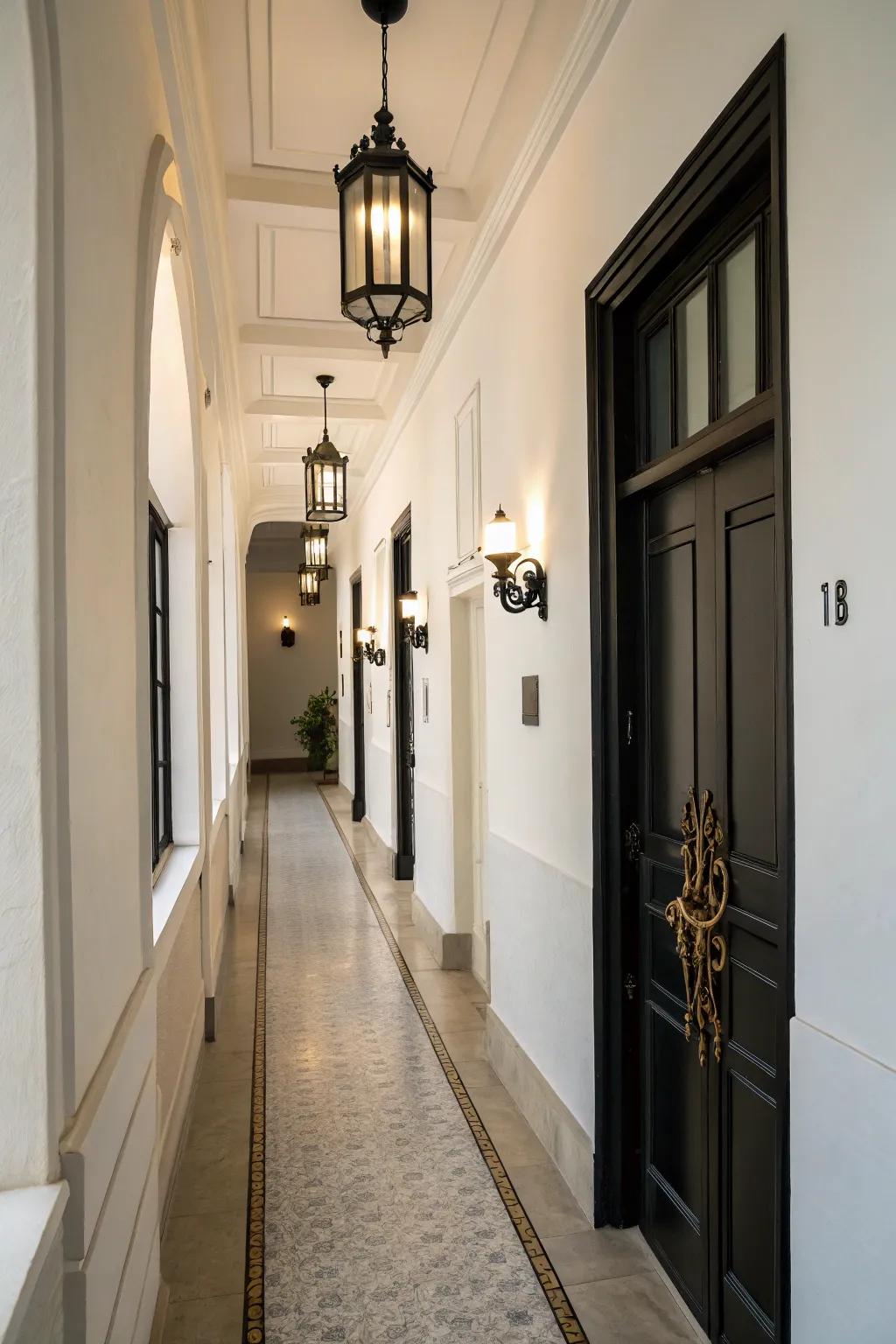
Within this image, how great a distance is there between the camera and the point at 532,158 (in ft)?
11.6

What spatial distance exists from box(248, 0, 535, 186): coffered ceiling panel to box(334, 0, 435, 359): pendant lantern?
70 cm

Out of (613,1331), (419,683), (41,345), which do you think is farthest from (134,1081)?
(419,683)

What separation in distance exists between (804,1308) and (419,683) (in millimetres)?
5157

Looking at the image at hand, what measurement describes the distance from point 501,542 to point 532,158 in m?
1.44

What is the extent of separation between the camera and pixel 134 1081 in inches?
86.9

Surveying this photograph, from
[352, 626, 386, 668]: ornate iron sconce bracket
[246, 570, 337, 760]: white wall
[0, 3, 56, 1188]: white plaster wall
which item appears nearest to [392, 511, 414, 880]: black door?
[352, 626, 386, 668]: ornate iron sconce bracket

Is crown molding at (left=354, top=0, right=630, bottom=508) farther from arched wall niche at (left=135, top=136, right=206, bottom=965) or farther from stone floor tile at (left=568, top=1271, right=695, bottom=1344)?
stone floor tile at (left=568, top=1271, right=695, bottom=1344)

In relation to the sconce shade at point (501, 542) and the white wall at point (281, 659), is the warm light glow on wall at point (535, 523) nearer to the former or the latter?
the sconce shade at point (501, 542)

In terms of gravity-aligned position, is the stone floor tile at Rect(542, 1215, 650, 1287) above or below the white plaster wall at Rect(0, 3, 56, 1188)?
below

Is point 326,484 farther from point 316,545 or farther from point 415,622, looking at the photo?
point 316,545

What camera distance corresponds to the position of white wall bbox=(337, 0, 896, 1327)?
1594 millimetres

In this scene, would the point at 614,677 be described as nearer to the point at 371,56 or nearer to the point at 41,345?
the point at 41,345

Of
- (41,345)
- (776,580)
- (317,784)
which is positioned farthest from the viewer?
(317,784)

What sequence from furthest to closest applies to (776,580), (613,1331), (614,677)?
(614,677)
(613,1331)
(776,580)
